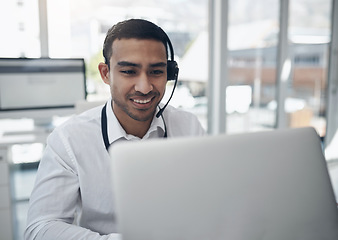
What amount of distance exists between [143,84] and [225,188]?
53 centimetres

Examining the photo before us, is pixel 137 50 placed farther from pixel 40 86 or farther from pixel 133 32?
pixel 40 86

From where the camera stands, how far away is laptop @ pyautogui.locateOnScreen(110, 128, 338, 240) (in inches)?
15.2

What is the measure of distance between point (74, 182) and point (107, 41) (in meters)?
0.44

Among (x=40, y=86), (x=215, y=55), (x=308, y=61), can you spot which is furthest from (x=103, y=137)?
(x=308, y=61)

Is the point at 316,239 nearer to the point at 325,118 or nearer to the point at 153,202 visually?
the point at 153,202

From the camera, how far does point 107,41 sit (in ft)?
3.09

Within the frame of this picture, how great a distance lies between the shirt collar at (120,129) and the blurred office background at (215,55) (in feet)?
3.92

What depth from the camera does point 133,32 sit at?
0.90 m

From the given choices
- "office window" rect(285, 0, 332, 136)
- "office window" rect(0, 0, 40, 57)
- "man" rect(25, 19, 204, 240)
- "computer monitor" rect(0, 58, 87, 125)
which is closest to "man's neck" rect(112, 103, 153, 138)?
"man" rect(25, 19, 204, 240)

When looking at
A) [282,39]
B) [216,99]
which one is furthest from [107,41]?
[282,39]

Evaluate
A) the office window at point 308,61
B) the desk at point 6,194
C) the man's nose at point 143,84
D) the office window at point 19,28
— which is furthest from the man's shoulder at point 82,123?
the office window at point 308,61

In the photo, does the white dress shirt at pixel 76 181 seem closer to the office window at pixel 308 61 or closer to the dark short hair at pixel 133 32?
the dark short hair at pixel 133 32

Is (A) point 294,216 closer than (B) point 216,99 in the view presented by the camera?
Yes

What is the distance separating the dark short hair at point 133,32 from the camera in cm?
90
